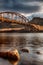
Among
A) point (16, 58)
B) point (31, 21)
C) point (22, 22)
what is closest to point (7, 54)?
point (16, 58)

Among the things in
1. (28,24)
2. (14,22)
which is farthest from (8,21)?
(28,24)

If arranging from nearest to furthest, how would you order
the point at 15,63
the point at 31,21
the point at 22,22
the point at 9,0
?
the point at 15,63
the point at 9,0
the point at 31,21
the point at 22,22

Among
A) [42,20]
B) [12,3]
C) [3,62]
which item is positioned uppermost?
[12,3]

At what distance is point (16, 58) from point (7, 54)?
7.3 inches

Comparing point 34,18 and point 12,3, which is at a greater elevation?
point 12,3

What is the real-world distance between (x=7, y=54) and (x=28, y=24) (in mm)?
2356

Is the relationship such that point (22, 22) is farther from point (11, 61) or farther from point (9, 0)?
point (11, 61)

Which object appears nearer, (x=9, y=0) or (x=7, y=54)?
(x=7, y=54)

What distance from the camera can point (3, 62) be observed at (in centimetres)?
337

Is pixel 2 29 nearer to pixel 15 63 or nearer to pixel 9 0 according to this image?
pixel 9 0

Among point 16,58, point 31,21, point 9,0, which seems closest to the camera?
point 16,58

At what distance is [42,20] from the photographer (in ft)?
17.2

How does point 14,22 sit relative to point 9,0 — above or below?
below

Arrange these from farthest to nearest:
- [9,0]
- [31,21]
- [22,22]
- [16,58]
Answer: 1. [22,22]
2. [31,21]
3. [9,0]
4. [16,58]
